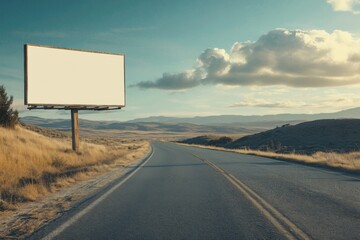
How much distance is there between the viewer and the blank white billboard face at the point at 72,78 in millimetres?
24219

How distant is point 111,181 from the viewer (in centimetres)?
1399

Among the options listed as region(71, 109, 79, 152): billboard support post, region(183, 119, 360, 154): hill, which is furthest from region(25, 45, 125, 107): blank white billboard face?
region(183, 119, 360, 154): hill

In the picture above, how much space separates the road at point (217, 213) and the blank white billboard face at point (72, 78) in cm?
1442

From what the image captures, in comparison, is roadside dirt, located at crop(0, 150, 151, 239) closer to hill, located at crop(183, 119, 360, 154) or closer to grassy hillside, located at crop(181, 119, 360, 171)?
grassy hillside, located at crop(181, 119, 360, 171)

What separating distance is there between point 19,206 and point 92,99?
19.2 meters

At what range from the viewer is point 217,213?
796 centimetres

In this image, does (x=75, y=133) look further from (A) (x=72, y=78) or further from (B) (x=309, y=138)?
(B) (x=309, y=138)

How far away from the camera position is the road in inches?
250

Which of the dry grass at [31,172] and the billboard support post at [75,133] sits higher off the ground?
the billboard support post at [75,133]

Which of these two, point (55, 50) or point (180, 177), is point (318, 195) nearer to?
point (180, 177)

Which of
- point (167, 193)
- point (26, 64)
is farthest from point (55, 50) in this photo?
point (167, 193)

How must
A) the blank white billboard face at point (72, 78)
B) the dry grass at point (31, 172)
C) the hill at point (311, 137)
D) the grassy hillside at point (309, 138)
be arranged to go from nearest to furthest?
the dry grass at point (31, 172)
the blank white billboard face at point (72, 78)
the grassy hillside at point (309, 138)
the hill at point (311, 137)

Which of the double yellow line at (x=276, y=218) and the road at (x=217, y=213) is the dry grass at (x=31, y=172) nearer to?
the road at (x=217, y=213)

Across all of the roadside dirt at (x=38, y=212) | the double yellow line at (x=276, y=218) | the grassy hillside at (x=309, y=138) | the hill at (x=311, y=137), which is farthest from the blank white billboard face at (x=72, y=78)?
the hill at (x=311, y=137)
